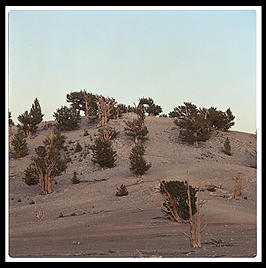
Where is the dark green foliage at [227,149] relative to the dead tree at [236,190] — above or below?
above

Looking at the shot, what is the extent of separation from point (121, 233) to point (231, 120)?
38.0 metres

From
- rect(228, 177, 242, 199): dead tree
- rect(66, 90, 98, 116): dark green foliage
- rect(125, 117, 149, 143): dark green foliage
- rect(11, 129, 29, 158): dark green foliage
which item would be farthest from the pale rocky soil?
rect(66, 90, 98, 116): dark green foliage

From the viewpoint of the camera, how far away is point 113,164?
109 feet

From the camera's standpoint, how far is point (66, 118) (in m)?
47.0

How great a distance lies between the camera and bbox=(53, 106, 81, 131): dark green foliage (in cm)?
4659

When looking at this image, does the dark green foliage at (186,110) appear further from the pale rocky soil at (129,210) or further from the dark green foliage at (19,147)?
the dark green foliage at (19,147)

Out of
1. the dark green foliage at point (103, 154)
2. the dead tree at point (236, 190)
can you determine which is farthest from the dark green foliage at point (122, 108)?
the dead tree at point (236, 190)

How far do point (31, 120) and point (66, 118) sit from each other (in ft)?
12.0

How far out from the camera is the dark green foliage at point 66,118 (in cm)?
4659

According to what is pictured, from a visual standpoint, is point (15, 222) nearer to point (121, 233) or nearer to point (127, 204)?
point (127, 204)

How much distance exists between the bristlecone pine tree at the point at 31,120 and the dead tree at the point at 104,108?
21.1 ft

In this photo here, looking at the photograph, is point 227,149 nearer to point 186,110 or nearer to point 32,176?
point 186,110

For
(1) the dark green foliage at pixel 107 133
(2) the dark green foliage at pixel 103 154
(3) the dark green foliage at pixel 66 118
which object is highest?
(3) the dark green foliage at pixel 66 118

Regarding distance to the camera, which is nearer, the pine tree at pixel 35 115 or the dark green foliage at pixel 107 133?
the dark green foliage at pixel 107 133
